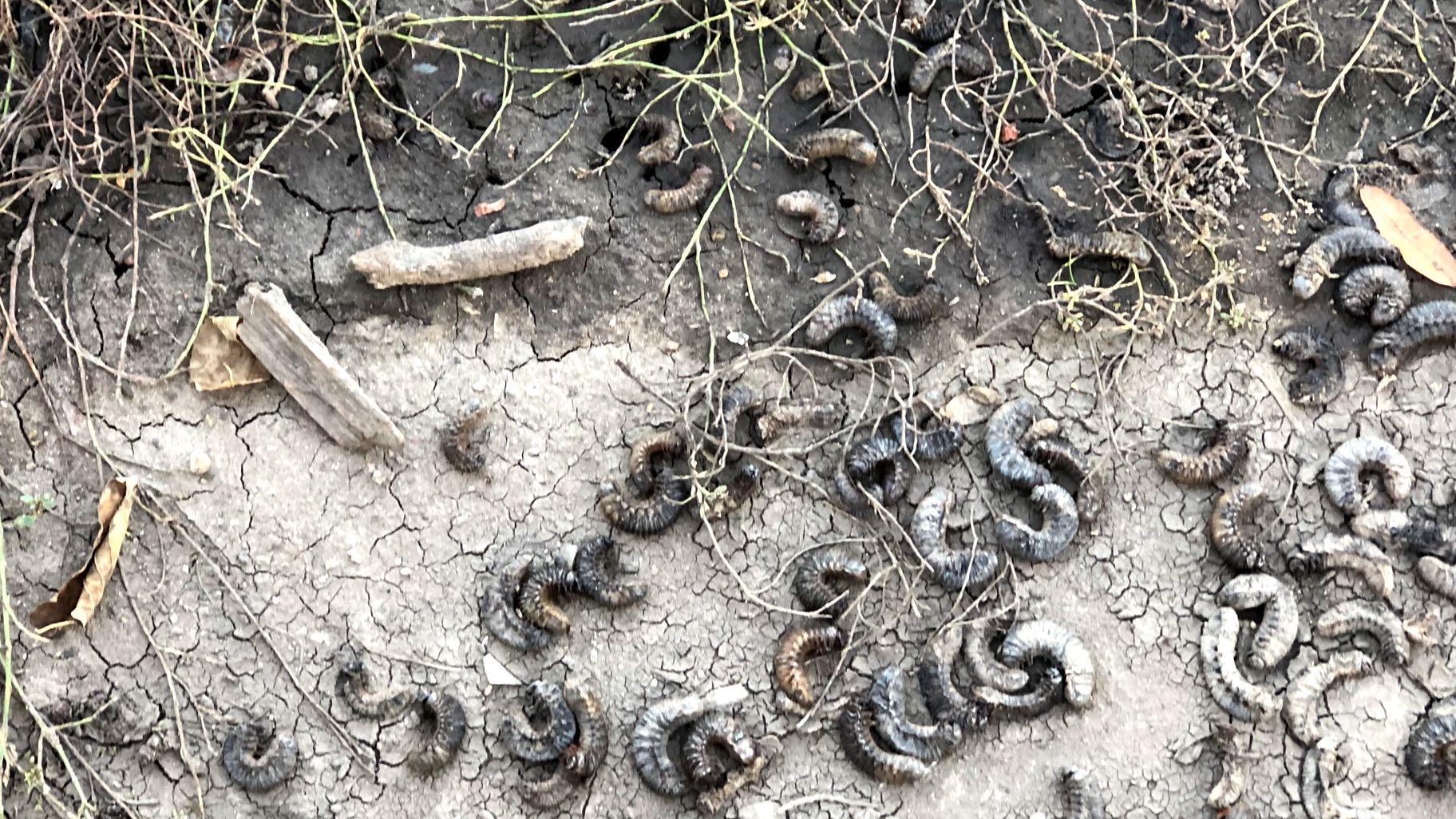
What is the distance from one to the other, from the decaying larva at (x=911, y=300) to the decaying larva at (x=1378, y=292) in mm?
1248

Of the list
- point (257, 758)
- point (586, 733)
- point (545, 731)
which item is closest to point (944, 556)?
point (586, 733)

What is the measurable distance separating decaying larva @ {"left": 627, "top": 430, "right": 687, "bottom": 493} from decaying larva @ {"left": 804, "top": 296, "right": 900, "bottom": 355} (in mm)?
534

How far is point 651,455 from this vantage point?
12.7 ft

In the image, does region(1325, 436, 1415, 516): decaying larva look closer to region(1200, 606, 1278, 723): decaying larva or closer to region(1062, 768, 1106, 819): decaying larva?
region(1200, 606, 1278, 723): decaying larva

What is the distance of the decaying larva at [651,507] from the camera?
382cm

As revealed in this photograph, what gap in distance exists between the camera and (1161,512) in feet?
12.8

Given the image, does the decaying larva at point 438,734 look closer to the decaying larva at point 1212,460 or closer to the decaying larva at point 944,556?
the decaying larva at point 944,556

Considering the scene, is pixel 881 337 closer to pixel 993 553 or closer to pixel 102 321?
pixel 993 553

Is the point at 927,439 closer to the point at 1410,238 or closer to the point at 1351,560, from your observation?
the point at 1351,560

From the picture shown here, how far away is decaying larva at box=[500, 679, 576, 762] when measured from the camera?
12.2 ft

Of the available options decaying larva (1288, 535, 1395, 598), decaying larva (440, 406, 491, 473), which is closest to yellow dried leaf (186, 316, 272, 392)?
decaying larva (440, 406, 491, 473)

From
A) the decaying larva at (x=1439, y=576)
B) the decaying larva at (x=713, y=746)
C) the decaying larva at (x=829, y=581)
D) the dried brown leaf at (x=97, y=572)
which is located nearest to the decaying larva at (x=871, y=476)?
the decaying larva at (x=829, y=581)

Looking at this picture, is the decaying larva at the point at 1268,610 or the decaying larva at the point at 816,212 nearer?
the decaying larva at the point at 1268,610

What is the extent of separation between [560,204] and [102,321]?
1.47m
